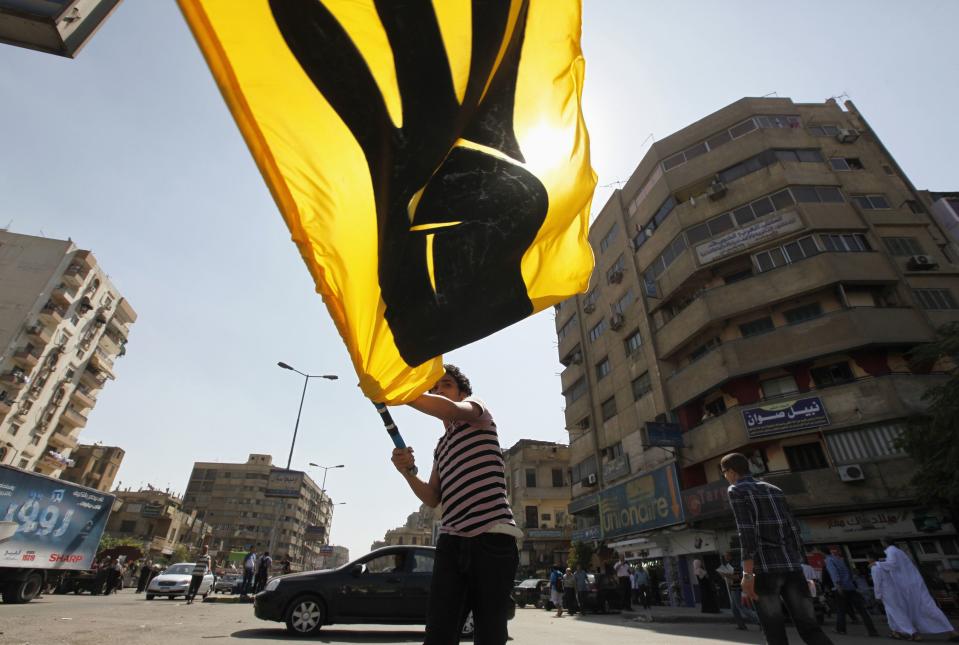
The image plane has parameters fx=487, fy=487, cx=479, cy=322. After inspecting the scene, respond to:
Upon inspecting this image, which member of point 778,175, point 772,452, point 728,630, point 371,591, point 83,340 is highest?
point 83,340

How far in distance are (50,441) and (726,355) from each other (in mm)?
59059

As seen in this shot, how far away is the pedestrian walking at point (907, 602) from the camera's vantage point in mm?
8508

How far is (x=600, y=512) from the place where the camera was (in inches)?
1164

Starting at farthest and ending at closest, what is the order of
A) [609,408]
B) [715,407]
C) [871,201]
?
[609,408] < [871,201] < [715,407]

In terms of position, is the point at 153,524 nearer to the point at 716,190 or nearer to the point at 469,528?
the point at 716,190

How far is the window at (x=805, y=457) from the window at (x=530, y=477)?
103ft

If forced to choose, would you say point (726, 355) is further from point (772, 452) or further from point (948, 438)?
point (948, 438)

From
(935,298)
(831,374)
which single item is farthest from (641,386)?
(935,298)

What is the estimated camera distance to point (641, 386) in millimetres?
28641

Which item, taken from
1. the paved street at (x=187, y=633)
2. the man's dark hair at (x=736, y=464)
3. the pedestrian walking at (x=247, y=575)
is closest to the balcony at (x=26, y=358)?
the pedestrian walking at (x=247, y=575)

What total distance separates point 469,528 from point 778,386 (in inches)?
908

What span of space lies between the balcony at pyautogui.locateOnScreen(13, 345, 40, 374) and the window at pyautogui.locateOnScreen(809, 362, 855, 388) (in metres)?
58.2

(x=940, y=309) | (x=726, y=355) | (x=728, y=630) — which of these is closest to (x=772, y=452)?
(x=726, y=355)

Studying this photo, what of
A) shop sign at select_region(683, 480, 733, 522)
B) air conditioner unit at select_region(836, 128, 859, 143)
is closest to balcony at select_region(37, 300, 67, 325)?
shop sign at select_region(683, 480, 733, 522)
